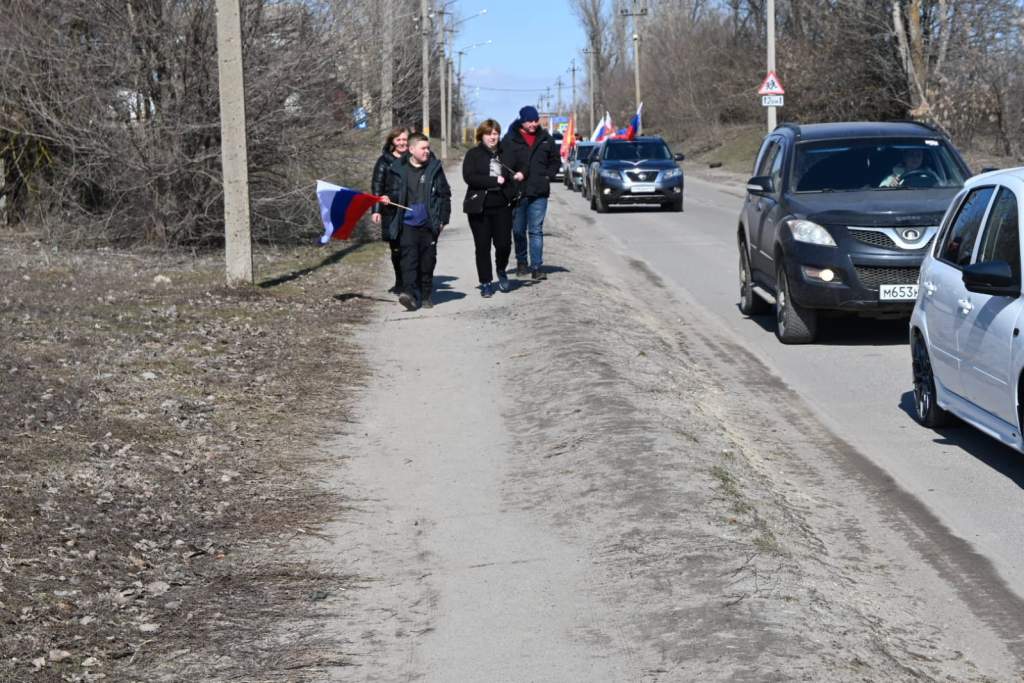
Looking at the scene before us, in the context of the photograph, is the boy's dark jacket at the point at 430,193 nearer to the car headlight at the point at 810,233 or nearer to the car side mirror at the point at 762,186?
the car side mirror at the point at 762,186

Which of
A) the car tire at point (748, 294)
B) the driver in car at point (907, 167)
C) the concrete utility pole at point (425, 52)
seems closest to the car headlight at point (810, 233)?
the driver in car at point (907, 167)

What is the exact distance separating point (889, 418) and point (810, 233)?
3.05m

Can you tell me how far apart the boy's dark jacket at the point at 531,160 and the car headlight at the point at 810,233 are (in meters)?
3.71

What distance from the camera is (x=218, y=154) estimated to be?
19.4 m

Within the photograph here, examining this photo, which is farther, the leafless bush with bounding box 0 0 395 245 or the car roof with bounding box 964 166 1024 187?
the leafless bush with bounding box 0 0 395 245

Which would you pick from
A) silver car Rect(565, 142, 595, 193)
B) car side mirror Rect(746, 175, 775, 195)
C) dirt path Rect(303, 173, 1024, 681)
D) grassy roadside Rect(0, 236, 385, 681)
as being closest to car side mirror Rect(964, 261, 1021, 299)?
dirt path Rect(303, 173, 1024, 681)

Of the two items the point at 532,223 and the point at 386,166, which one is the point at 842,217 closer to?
the point at 532,223

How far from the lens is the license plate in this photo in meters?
11.6

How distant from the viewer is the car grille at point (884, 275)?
457 inches

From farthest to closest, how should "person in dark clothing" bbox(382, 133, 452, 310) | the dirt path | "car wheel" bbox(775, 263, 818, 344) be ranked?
1. "person in dark clothing" bbox(382, 133, 452, 310)
2. "car wheel" bbox(775, 263, 818, 344)
3. the dirt path

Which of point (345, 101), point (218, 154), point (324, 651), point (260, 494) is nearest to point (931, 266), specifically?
point (260, 494)

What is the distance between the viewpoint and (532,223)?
15766mm

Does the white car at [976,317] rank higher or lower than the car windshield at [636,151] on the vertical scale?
lower

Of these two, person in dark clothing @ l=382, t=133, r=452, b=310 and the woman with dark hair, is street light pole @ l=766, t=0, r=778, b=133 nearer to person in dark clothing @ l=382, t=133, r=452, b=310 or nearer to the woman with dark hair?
the woman with dark hair
